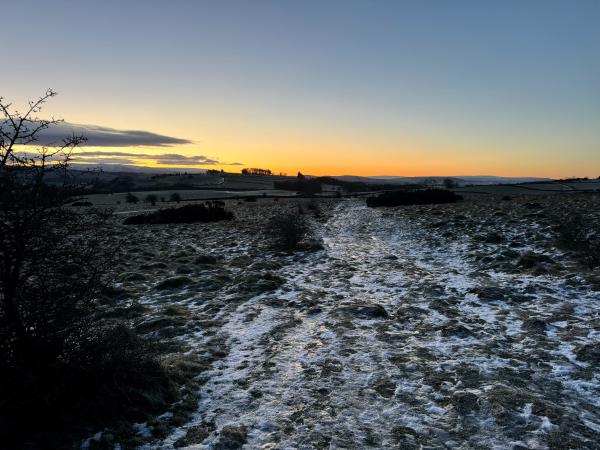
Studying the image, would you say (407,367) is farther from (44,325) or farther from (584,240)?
(584,240)

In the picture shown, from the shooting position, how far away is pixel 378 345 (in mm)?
6863

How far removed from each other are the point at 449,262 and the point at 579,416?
9.23 meters

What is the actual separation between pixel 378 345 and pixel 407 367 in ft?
3.01

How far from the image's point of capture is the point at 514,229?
57.1 feet

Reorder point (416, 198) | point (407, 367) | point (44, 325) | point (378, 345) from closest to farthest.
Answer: point (44, 325)
point (407, 367)
point (378, 345)
point (416, 198)

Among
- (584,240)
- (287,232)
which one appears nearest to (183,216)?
(287,232)

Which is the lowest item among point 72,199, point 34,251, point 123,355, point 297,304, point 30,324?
point 297,304

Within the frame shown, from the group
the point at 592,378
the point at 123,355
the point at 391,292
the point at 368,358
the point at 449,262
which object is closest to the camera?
the point at 123,355

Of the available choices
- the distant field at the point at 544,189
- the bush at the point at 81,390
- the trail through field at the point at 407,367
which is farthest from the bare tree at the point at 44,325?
the distant field at the point at 544,189

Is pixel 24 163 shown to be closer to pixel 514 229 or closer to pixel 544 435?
pixel 544 435

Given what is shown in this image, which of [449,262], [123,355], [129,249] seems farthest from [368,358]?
[129,249]

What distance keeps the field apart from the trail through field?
0.08 ft

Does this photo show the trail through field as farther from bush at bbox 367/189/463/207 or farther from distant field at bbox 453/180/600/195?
distant field at bbox 453/180/600/195

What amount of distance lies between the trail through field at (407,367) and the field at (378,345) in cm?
3
